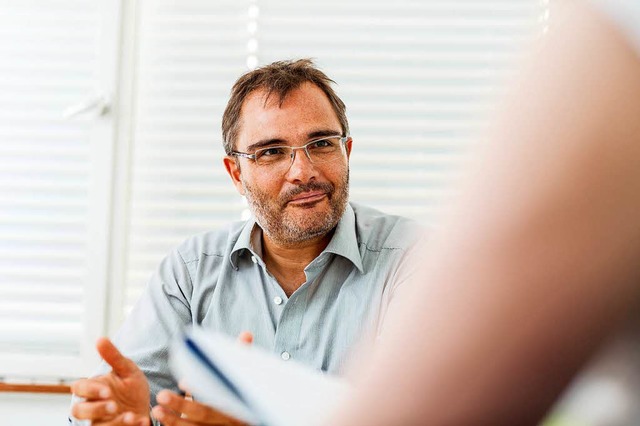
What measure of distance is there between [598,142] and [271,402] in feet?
1.08

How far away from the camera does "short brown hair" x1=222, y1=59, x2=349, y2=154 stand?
172 cm

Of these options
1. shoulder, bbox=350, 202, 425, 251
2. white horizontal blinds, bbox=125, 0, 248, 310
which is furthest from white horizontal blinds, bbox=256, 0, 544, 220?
shoulder, bbox=350, 202, 425, 251

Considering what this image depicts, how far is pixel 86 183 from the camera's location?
212 centimetres

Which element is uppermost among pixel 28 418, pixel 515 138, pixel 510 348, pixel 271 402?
pixel 515 138

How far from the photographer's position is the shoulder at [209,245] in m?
1.76

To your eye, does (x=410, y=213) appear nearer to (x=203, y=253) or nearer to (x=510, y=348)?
(x=203, y=253)

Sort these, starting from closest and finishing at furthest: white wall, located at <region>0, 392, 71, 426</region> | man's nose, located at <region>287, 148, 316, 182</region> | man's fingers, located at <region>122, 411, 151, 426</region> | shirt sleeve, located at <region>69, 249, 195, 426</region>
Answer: man's fingers, located at <region>122, 411, 151, 426</region>, shirt sleeve, located at <region>69, 249, 195, 426</region>, man's nose, located at <region>287, 148, 316, 182</region>, white wall, located at <region>0, 392, 71, 426</region>

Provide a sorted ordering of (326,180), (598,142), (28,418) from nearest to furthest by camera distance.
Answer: (598,142) → (326,180) → (28,418)

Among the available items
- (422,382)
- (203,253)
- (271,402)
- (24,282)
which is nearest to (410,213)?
(203,253)

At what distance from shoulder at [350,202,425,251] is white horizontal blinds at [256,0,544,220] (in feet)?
0.98

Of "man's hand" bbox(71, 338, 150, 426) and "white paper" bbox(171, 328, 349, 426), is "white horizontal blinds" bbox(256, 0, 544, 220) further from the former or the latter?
"white paper" bbox(171, 328, 349, 426)

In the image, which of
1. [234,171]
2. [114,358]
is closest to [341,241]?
[234,171]

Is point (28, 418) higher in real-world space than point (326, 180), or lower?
lower

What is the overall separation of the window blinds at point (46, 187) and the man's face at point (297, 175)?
0.72 meters
